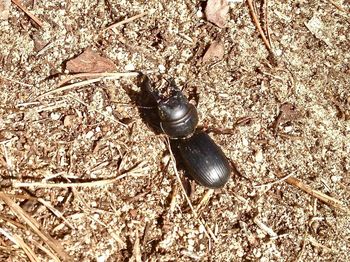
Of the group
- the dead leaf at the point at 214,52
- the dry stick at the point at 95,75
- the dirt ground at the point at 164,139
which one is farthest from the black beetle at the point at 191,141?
the dead leaf at the point at 214,52

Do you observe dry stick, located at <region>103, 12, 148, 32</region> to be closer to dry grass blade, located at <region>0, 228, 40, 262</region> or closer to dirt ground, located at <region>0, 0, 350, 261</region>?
dirt ground, located at <region>0, 0, 350, 261</region>

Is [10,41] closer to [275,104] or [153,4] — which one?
[153,4]

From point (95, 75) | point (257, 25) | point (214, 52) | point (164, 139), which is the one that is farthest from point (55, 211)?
point (257, 25)

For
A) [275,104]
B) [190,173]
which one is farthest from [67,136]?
[275,104]

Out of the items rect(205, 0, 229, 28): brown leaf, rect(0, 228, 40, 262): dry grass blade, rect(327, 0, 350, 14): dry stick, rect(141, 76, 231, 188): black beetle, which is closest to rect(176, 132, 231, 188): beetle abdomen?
rect(141, 76, 231, 188): black beetle

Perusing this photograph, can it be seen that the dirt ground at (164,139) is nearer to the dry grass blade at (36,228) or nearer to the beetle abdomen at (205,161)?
the dry grass blade at (36,228)
